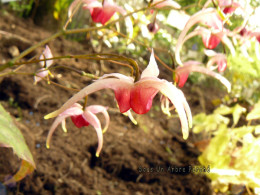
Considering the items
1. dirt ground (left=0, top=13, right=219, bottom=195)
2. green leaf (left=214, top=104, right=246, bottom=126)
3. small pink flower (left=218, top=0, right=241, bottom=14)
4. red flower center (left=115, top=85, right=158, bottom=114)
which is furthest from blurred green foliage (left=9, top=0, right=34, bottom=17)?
red flower center (left=115, top=85, right=158, bottom=114)

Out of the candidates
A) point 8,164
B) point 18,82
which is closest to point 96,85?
point 8,164

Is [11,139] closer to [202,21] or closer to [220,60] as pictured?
[202,21]

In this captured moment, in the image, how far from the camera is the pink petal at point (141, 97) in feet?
1.59

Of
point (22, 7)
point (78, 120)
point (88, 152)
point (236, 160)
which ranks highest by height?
point (78, 120)

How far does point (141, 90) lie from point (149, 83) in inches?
1.1

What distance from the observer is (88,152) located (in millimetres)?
1442

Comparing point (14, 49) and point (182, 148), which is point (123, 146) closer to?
point (182, 148)

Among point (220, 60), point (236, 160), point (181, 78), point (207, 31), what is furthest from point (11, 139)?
point (236, 160)

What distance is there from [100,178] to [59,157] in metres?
0.21

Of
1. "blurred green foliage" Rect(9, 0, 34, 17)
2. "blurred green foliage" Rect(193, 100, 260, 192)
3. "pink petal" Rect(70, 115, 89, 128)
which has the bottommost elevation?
"blurred green foliage" Rect(193, 100, 260, 192)

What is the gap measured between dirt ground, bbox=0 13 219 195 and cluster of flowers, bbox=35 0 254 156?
26cm

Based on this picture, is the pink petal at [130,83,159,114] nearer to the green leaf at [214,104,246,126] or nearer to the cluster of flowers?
the cluster of flowers

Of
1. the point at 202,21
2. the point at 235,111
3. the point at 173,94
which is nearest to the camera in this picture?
the point at 173,94

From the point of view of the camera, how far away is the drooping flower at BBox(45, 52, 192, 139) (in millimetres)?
440
